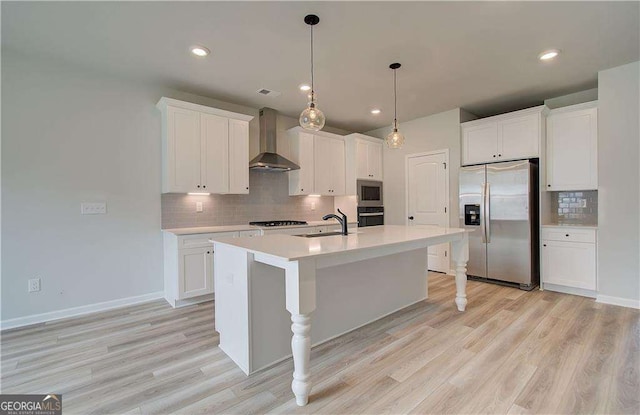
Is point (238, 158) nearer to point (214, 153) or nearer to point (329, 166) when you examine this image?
point (214, 153)

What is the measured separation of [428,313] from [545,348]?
97cm

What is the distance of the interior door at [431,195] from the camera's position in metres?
4.63

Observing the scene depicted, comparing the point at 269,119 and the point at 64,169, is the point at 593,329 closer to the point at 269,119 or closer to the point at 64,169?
the point at 269,119

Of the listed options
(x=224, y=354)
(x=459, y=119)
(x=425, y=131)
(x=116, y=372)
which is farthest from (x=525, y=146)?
(x=116, y=372)

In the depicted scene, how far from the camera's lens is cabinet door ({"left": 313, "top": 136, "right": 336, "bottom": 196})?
15.8ft

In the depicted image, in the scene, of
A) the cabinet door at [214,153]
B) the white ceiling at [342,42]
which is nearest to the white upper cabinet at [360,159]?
the white ceiling at [342,42]

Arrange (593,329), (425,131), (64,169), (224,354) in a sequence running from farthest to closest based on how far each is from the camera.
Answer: (425,131)
(64,169)
(593,329)
(224,354)

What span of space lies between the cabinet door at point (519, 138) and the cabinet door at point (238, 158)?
3562 millimetres

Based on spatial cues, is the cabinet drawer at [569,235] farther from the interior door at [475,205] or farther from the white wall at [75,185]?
the white wall at [75,185]

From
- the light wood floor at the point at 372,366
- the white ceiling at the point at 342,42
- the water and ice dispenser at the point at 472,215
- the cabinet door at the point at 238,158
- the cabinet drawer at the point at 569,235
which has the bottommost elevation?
the light wood floor at the point at 372,366

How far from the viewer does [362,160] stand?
203 inches

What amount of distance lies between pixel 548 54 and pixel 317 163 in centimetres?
313

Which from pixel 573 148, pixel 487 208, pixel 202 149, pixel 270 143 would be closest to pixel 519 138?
pixel 573 148

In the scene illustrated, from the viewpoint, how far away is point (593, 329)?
255 centimetres
